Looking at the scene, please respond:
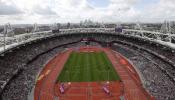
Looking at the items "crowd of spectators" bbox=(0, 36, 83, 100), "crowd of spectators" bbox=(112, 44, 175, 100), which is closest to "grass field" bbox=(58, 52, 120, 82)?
"crowd of spectators" bbox=(112, 44, 175, 100)

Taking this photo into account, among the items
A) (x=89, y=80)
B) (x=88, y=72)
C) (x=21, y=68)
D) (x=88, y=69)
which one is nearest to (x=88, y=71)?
(x=88, y=72)

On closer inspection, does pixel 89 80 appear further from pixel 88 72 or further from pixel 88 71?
pixel 88 71

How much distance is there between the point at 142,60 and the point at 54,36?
125ft

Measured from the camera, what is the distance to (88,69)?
59.4 m

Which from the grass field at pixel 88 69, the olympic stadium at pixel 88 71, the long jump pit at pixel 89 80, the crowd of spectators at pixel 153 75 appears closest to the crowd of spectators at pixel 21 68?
the olympic stadium at pixel 88 71

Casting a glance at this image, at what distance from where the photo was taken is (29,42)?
2741 inches

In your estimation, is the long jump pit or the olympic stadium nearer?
the olympic stadium

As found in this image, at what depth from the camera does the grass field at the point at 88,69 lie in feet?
173

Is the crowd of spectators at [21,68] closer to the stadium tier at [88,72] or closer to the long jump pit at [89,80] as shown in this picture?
the stadium tier at [88,72]

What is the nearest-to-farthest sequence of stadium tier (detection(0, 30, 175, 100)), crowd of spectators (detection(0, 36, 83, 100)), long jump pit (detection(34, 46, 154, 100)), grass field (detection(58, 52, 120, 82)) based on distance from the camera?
crowd of spectators (detection(0, 36, 83, 100)) → stadium tier (detection(0, 30, 175, 100)) → long jump pit (detection(34, 46, 154, 100)) → grass field (detection(58, 52, 120, 82))

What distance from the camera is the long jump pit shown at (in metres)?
43.8

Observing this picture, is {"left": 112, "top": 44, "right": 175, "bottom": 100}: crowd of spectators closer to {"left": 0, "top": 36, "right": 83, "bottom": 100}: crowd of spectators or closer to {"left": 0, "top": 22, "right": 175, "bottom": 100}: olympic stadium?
{"left": 0, "top": 22, "right": 175, "bottom": 100}: olympic stadium

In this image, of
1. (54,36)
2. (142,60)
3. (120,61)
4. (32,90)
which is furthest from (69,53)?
(32,90)

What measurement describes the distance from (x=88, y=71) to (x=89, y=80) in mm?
6879
